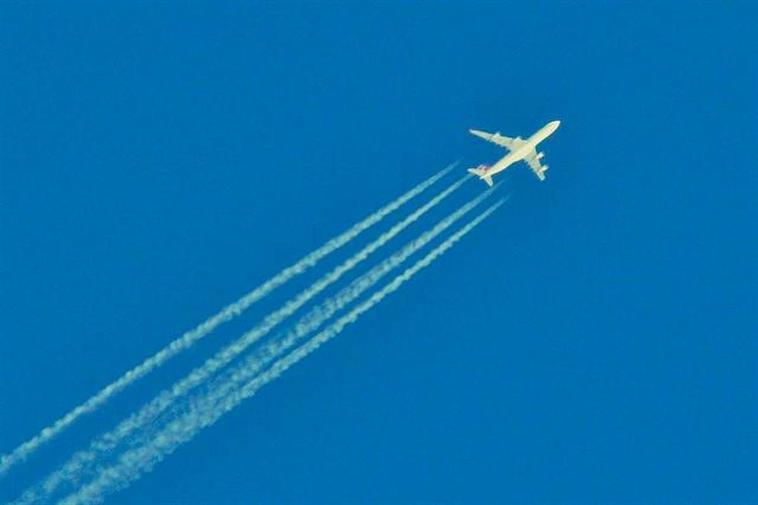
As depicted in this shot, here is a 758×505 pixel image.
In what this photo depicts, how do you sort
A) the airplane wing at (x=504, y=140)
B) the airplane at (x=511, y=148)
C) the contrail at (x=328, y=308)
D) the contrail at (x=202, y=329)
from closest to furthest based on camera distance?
the contrail at (x=328, y=308) → the contrail at (x=202, y=329) → the airplane at (x=511, y=148) → the airplane wing at (x=504, y=140)

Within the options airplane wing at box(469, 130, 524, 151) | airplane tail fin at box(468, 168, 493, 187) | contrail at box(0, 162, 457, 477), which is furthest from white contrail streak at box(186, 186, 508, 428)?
airplane wing at box(469, 130, 524, 151)

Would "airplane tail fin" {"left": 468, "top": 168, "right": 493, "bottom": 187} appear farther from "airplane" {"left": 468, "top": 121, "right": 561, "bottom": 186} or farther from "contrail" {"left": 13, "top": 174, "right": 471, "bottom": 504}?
"contrail" {"left": 13, "top": 174, "right": 471, "bottom": 504}

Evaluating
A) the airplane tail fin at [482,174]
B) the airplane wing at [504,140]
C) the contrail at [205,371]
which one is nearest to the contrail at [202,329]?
the contrail at [205,371]

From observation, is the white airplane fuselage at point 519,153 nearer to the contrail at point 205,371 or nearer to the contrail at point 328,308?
the contrail at point 328,308

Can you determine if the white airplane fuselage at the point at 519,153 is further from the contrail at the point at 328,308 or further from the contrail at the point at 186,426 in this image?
the contrail at the point at 186,426

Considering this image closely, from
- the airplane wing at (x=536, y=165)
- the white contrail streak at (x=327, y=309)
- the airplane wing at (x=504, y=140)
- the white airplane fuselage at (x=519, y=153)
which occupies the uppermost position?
the airplane wing at (x=504, y=140)

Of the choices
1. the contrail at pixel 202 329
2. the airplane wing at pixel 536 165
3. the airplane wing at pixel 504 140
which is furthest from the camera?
the airplane wing at pixel 536 165

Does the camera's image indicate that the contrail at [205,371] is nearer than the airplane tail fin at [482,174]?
Yes

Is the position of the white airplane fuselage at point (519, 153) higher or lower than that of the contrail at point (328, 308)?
higher

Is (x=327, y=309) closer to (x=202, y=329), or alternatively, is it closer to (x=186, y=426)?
(x=202, y=329)

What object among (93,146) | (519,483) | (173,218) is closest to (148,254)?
(173,218)

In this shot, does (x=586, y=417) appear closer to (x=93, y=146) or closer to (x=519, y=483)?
(x=519, y=483)
